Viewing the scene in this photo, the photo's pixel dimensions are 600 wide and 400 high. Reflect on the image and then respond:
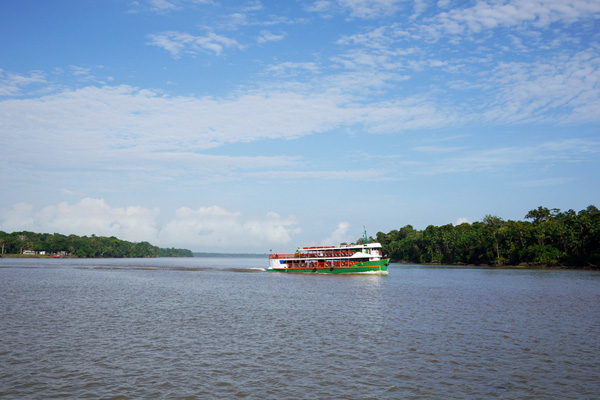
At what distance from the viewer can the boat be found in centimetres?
9794

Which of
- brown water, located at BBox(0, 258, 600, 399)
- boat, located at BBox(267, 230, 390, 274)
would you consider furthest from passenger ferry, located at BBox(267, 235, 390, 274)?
brown water, located at BBox(0, 258, 600, 399)

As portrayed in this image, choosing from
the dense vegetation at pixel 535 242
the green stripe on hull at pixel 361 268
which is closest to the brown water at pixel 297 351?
the green stripe on hull at pixel 361 268

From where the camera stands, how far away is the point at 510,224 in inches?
6009

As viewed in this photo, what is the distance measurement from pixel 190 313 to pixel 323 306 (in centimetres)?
1328

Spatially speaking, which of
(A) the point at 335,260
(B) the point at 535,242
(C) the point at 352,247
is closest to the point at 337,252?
(A) the point at 335,260

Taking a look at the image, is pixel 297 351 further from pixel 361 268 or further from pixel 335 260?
pixel 335 260

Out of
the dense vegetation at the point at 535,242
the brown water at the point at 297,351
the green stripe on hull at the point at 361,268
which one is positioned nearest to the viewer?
the brown water at the point at 297,351

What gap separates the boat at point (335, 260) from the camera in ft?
321

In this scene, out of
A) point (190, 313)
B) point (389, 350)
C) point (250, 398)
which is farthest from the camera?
point (190, 313)

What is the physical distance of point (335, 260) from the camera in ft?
339

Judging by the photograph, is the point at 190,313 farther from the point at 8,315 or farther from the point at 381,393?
the point at 381,393

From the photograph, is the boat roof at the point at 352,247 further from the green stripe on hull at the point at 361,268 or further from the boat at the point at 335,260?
the green stripe on hull at the point at 361,268

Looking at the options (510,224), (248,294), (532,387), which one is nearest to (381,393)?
(532,387)

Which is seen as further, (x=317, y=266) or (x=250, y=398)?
(x=317, y=266)
